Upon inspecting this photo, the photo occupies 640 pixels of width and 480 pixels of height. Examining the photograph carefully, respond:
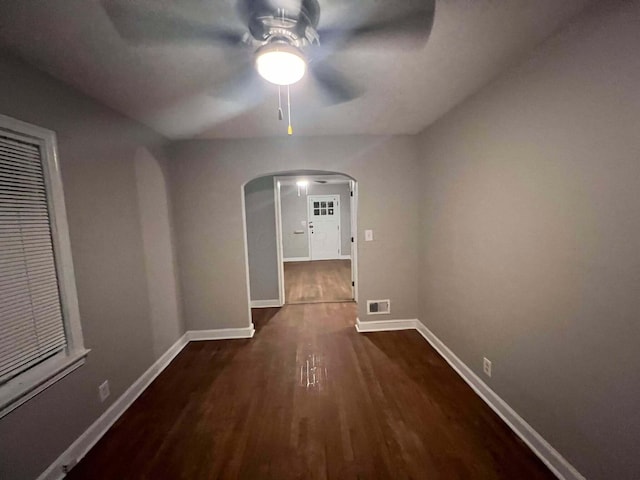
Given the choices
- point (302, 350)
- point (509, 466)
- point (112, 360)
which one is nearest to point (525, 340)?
point (509, 466)

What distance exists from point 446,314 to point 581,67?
200 centimetres

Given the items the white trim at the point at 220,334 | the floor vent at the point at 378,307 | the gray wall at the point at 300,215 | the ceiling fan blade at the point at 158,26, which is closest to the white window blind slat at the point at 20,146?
the ceiling fan blade at the point at 158,26

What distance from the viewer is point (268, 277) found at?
13.6 ft

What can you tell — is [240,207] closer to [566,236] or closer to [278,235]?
[278,235]

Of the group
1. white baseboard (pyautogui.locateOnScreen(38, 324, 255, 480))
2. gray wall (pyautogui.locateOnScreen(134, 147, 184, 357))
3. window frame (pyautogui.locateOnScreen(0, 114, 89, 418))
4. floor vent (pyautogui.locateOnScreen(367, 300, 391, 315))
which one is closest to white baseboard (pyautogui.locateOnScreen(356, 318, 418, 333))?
floor vent (pyautogui.locateOnScreen(367, 300, 391, 315))

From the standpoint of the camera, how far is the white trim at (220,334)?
3053 millimetres

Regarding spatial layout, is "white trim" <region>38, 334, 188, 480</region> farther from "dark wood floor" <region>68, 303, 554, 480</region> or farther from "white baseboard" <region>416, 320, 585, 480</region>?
"white baseboard" <region>416, 320, 585, 480</region>

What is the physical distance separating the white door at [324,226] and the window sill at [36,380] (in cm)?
642

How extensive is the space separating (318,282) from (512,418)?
13.1ft

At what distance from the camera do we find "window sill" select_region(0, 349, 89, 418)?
122cm

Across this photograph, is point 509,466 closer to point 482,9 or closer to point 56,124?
point 482,9

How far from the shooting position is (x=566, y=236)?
130 centimetres

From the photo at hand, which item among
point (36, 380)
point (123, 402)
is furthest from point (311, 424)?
point (36, 380)

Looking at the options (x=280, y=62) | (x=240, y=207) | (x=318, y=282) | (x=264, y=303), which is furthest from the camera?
(x=318, y=282)
